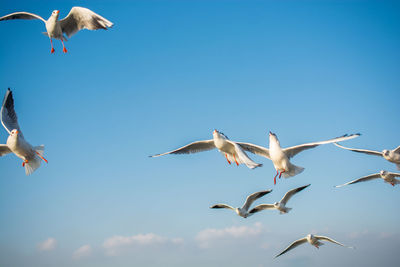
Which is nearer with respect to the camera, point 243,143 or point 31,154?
point 31,154

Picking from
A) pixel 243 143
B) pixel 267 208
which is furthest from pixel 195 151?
pixel 267 208

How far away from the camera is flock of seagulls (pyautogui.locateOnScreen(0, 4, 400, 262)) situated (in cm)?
1409

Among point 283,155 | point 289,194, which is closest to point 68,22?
point 283,155

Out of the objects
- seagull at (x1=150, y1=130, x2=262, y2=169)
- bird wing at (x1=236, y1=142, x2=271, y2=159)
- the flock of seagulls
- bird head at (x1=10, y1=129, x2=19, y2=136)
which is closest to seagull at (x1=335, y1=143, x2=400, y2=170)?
the flock of seagulls

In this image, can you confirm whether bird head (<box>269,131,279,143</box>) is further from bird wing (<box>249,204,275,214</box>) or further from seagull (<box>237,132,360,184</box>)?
bird wing (<box>249,204,275,214</box>)

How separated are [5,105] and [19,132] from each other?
3.95 feet

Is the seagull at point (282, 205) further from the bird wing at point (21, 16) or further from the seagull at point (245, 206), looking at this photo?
the bird wing at point (21, 16)

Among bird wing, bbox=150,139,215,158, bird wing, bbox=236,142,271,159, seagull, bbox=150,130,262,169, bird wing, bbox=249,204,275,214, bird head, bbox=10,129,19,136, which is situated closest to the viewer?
bird head, bbox=10,129,19,136

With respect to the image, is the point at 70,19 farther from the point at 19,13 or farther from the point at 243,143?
the point at 243,143

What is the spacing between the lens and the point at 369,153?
1789 cm

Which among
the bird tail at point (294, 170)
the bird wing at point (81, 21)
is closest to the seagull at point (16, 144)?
the bird wing at point (81, 21)

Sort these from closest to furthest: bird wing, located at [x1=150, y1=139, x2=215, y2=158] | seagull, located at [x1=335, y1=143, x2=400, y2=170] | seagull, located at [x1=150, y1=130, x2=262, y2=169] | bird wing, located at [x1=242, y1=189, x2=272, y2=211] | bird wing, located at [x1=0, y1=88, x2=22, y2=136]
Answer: bird wing, located at [x1=0, y1=88, x2=22, y2=136]
bird wing, located at [x1=242, y1=189, x2=272, y2=211]
seagull, located at [x1=150, y1=130, x2=262, y2=169]
bird wing, located at [x1=150, y1=139, x2=215, y2=158]
seagull, located at [x1=335, y1=143, x2=400, y2=170]

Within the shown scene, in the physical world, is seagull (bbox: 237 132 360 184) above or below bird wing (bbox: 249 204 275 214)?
above

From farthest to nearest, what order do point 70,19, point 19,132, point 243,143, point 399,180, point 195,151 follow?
point 399,180
point 195,151
point 243,143
point 70,19
point 19,132
